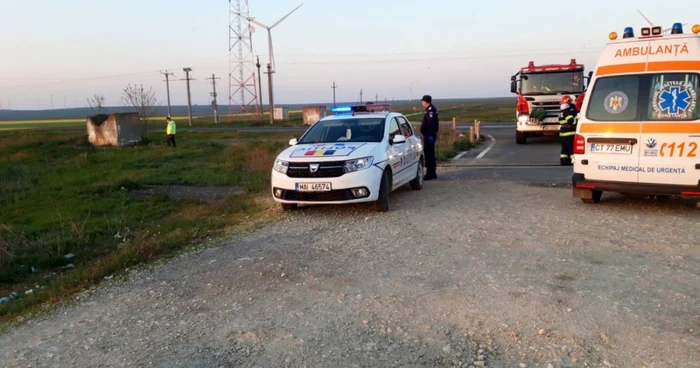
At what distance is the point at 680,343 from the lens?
13.3ft

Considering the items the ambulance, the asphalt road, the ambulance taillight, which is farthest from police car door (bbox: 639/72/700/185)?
the asphalt road

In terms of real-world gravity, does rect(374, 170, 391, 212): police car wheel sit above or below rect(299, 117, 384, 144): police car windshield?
below

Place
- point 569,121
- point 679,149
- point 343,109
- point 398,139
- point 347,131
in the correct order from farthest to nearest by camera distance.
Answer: point 569,121 < point 343,109 < point 347,131 < point 398,139 < point 679,149

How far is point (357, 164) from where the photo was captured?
8.57m

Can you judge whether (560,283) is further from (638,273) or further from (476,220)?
(476,220)

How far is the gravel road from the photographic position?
4.03 meters

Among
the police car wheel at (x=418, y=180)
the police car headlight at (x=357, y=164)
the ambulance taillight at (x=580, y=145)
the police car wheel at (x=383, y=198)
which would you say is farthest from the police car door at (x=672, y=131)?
the police car wheel at (x=418, y=180)

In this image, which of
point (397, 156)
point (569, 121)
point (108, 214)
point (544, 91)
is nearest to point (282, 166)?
point (397, 156)

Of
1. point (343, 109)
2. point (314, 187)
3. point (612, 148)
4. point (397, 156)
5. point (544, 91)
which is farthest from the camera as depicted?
point (544, 91)

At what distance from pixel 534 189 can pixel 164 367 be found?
27.8 ft

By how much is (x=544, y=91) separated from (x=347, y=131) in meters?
14.0

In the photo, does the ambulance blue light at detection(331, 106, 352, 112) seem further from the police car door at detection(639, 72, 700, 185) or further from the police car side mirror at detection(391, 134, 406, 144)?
the police car door at detection(639, 72, 700, 185)

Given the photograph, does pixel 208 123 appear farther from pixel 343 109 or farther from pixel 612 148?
pixel 612 148

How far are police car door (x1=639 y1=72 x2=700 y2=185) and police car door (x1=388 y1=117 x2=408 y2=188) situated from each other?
11.9 ft
